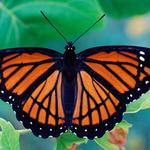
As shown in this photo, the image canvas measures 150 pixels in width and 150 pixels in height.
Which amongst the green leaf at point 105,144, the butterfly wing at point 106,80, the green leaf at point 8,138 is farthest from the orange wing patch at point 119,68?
the green leaf at point 8,138

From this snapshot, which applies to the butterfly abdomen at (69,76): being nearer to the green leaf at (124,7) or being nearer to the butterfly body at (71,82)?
the butterfly body at (71,82)

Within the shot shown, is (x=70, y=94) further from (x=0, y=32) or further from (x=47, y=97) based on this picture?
(x=0, y=32)

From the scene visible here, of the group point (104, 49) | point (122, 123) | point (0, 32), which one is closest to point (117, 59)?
point (104, 49)

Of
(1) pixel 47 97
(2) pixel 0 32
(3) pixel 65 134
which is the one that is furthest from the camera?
(2) pixel 0 32

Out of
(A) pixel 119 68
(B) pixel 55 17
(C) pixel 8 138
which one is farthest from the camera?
(B) pixel 55 17

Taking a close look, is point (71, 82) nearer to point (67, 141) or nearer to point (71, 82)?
point (71, 82)

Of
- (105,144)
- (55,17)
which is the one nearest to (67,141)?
(105,144)
